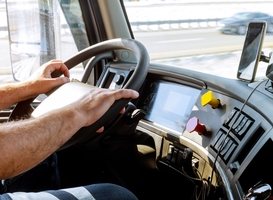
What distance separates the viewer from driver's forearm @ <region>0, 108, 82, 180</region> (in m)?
0.98

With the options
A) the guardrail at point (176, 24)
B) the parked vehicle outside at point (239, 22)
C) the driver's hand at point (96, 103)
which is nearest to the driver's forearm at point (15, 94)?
the driver's hand at point (96, 103)

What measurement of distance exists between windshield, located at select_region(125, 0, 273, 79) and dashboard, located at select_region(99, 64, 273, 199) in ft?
0.95

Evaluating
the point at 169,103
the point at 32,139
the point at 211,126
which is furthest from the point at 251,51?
the point at 32,139

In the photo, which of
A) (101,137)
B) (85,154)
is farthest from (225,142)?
(85,154)

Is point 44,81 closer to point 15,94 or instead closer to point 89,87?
point 15,94

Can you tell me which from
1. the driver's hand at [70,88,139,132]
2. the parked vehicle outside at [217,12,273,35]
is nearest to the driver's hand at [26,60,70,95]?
the driver's hand at [70,88,139,132]

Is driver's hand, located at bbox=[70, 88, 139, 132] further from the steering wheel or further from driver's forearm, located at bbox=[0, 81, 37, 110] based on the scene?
driver's forearm, located at bbox=[0, 81, 37, 110]

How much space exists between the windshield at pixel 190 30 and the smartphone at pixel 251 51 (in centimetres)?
35

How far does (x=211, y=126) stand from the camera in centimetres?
148

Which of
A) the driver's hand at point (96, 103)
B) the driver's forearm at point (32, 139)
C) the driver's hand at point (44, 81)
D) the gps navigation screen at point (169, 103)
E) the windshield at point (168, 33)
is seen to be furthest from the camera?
the windshield at point (168, 33)

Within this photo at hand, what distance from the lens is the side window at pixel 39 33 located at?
200 centimetres

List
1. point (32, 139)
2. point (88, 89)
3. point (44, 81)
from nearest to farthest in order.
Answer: point (32, 139) → point (88, 89) → point (44, 81)

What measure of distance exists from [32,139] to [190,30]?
170 cm

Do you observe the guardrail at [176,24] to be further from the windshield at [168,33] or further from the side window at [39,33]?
the side window at [39,33]
